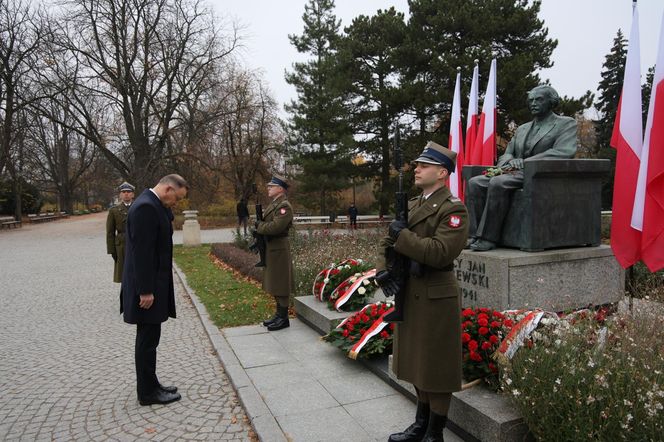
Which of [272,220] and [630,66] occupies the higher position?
[630,66]

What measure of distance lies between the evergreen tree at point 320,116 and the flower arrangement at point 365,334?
886 inches

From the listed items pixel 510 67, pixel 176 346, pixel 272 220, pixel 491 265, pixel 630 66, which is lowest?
pixel 176 346

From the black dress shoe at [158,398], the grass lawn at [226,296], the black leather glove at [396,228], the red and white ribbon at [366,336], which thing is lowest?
the grass lawn at [226,296]

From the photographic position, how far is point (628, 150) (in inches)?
228

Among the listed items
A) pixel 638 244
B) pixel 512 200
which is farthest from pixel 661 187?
pixel 512 200

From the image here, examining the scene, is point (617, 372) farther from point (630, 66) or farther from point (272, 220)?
point (630, 66)

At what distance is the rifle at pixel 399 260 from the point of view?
2971 millimetres

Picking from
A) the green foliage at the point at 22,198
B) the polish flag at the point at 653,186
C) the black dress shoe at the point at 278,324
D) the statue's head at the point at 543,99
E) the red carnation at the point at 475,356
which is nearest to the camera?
the red carnation at the point at 475,356

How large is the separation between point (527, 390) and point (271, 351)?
11.1ft

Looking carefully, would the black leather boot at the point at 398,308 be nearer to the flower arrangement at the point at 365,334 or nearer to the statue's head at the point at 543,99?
the flower arrangement at the point at 365,334

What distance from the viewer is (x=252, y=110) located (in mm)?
29328

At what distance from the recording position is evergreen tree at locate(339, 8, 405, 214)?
25.1 meters

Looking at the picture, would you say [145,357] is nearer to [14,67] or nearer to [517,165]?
[517,165]

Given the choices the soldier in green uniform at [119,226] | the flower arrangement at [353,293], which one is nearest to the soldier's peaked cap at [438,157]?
the flower arrangement at [353,293]
